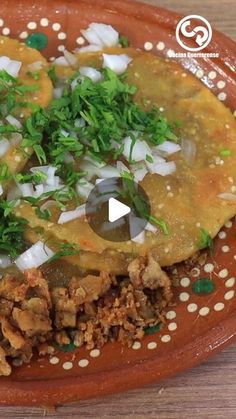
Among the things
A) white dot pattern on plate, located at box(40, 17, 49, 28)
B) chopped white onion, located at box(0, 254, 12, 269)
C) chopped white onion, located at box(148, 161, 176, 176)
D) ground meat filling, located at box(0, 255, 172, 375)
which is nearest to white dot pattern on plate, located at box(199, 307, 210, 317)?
ground meat filling, located at box(0, 255, 172, 375)

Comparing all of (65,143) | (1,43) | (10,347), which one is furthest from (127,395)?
(1,43)

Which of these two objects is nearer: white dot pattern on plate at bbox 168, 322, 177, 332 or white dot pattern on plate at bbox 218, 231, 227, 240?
white dot pattern on plate at bbox 168, 322, 177, 332

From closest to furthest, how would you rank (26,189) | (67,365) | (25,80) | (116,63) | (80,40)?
(67,365) → (26,189) → (25,80) → (116,63) → (80,40)

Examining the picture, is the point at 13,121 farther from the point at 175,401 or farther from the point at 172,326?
the point at 175,401

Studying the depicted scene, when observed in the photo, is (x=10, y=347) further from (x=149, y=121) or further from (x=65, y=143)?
(x=149, y=121)

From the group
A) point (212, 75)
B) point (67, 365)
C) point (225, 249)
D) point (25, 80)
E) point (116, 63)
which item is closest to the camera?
point (67, 365)

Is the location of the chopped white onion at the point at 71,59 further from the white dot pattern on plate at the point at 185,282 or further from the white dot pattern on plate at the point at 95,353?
the white dot pattern on plate at the point at 95,353

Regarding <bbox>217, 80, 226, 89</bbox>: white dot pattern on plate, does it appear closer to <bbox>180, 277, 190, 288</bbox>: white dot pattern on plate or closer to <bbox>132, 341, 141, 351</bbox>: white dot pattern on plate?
<bbox>180, 277, 190, 288</bbox>: white dot pattern on plate

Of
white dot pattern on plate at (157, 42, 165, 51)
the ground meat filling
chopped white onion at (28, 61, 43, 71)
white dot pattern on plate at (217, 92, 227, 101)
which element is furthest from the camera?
white dot pattern on plate at (157, 42, 165, 51)

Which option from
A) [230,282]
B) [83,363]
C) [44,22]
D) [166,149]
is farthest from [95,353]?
[44,22]
